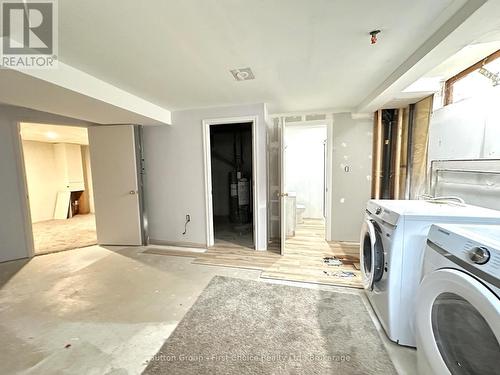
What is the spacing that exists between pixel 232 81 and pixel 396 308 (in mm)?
2471

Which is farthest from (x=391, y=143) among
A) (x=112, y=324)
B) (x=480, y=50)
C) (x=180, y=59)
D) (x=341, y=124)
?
(x=112, y=324)

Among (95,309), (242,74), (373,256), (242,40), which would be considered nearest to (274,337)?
(373,256)

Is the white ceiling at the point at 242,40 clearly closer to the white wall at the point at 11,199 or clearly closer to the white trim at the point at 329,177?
the white trim at the point at 329,177

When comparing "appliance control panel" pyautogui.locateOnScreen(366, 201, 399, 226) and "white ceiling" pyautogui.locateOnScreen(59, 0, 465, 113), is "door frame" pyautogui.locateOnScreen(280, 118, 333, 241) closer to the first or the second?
"white ceiling" pyautogui.locateOnScreen(59, 0, 465, 113)

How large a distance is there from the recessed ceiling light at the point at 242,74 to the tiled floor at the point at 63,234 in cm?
369

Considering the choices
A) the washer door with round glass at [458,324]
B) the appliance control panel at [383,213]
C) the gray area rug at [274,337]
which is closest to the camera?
the washer door with round glass at [458,324]

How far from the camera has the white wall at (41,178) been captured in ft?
16.4

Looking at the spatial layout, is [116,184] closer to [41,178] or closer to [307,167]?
[41,178]

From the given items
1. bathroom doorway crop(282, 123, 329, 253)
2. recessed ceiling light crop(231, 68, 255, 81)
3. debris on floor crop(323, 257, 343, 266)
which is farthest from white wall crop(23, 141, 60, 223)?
debris on floor crop(323, 257, 343, 266)

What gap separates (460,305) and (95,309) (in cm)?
265

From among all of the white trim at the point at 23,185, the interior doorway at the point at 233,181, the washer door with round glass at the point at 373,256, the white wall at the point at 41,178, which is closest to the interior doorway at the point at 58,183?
the white wall at the point at 41,178

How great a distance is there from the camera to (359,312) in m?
1.81

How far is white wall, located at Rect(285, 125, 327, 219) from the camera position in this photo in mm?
4906

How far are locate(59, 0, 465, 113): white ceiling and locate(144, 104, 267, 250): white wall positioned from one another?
868 millimetres
